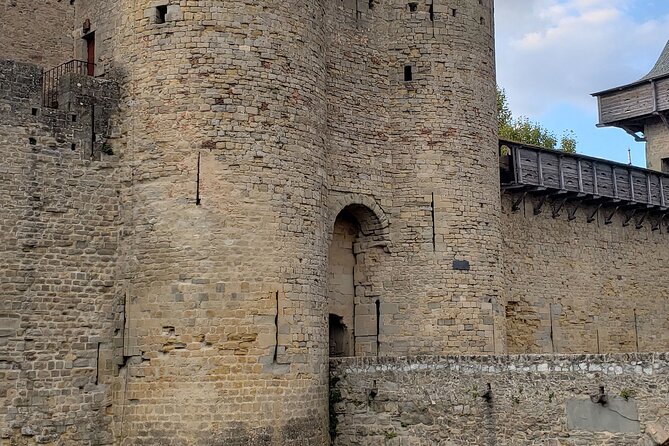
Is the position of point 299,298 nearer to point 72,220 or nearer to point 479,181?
point 72,220

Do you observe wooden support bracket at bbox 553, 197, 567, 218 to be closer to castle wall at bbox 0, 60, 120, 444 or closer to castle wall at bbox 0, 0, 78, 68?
castle wall at bbox 0, 60, 120, 444

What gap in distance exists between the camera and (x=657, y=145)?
31531 mm

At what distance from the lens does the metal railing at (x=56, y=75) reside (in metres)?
16.7

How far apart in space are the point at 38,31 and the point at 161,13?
3.50 metres

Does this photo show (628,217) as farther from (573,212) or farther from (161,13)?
(161,13)

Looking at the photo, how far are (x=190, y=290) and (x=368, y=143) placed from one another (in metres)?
5.59

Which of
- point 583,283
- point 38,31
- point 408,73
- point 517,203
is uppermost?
point 38,31

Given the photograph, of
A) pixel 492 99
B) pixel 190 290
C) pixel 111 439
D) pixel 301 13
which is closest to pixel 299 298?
pixel 190 290

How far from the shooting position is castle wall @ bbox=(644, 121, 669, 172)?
31.2 meters

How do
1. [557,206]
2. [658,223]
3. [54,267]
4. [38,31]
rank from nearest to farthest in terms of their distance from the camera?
[54,267] < [38,31] < [557,206] < [658,223]

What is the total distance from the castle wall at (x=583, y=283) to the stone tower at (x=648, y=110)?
4.76m

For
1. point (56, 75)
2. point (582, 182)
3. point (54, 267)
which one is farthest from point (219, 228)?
point (582, 182)

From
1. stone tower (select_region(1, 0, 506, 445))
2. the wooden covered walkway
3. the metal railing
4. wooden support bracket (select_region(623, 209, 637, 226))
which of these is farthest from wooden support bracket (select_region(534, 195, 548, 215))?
the metal railing

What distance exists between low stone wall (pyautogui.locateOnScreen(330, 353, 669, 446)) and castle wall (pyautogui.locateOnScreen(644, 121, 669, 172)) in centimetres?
1753
